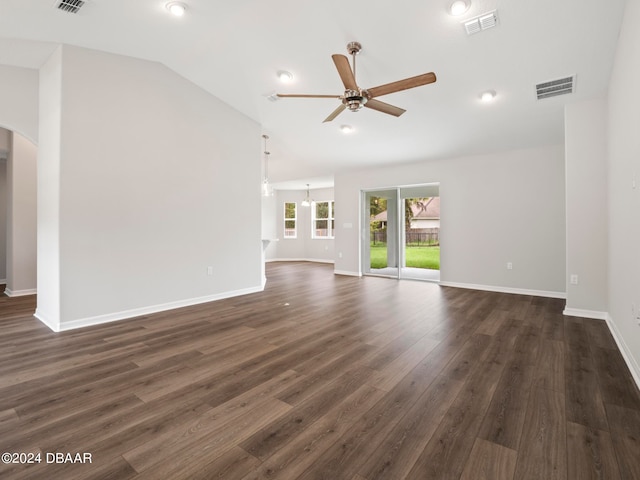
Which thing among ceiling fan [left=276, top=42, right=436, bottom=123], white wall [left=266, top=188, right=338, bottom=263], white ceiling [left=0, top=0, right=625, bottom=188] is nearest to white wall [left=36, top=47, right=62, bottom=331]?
white ceiling [left=0, top=0, right=625, bottom=188]

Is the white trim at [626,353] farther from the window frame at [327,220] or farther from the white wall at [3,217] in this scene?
the white wall at [3,217]

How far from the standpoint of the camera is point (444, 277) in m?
6.61

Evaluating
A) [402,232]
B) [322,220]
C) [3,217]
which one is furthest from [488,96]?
[3,217]

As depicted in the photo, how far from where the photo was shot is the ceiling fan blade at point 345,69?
2.90 m

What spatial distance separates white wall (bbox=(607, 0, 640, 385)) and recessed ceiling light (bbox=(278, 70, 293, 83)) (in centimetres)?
361

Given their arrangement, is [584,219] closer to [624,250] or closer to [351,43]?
[624,250]

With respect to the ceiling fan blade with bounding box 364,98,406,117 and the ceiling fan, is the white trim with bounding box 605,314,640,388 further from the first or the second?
the ceiling fan blade with bounding box 364,98,406,117

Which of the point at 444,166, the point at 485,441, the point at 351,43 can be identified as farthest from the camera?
the point at 444,166

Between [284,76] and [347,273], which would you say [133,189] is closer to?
[284,76]

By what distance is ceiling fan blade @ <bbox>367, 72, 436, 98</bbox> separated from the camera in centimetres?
294

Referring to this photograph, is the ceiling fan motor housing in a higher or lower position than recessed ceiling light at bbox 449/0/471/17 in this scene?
lower

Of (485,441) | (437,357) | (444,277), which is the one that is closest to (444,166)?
(444,277)

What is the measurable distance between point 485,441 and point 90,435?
220cm

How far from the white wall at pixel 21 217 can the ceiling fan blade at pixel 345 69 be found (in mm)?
5812
